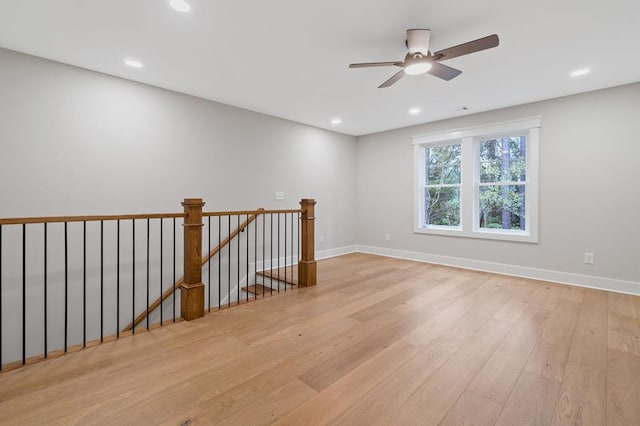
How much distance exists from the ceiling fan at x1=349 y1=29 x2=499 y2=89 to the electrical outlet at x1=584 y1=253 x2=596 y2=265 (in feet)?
9.87

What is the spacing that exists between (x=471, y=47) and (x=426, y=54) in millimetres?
385

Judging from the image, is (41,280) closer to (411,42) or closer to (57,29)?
(57,29)

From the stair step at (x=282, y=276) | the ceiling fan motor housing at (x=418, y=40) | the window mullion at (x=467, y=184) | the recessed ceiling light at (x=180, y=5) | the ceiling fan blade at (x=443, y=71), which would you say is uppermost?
the recessed ceiling light at (x=180, y=5)

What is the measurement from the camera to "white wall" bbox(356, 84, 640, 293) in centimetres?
343

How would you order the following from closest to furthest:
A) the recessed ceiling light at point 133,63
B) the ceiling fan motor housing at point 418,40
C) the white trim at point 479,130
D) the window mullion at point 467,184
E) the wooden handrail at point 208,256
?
the ceiling fan motor housing at point 418,40, the recessed ceiling light at point 133,63, the wooden handrail at point 208,256, the white trim at point 479,130, the window mullion at point 467,184

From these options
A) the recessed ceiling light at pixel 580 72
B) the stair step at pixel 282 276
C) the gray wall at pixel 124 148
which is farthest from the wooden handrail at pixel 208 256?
the recessed ceiling light at pixel 580 72

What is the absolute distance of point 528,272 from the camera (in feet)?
13.5

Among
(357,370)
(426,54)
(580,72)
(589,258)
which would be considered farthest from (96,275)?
(589,258)

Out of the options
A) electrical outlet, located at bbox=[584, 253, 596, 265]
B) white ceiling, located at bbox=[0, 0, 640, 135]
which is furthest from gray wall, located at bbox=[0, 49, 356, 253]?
electrical outlet, located at bbox=[584, 253, 596, 265]

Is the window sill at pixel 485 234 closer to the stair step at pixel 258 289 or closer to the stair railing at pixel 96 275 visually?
the stair railing at pixel 96 275

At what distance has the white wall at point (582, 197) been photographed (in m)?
3.43

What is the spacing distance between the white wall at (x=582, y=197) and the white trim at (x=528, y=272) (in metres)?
0.01

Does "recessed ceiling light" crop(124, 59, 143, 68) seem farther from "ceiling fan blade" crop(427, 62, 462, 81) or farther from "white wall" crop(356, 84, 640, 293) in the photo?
"white wall" crop(356, 84, 640, 293)

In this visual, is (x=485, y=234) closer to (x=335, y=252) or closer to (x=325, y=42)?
(x=335, y=252)
